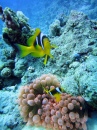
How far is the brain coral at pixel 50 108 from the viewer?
2.80m

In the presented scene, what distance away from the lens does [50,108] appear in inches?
119

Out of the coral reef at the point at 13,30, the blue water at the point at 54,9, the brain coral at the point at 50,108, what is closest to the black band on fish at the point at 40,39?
the brain coral at the point at 50,108

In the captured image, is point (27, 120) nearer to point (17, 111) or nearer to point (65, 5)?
point (17, 111)

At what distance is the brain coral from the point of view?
2.80 m

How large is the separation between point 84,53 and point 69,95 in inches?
41.5

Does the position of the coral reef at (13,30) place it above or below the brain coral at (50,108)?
above

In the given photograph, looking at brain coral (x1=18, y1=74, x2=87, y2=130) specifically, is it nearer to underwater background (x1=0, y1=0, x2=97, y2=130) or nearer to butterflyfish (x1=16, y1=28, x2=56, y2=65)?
underwater background (x1=0, y1=0, x2=97, y2=130)

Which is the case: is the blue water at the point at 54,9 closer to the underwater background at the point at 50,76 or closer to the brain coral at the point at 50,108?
the underwater background at the point at 50,76

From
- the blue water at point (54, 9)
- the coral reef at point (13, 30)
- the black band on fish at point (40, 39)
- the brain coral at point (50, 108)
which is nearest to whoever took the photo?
the black band on fish at point (40, 39)

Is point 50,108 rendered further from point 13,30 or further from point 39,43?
point 13,30

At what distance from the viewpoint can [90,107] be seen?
119 inches

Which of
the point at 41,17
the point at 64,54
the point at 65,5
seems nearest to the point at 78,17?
the point at 64,54

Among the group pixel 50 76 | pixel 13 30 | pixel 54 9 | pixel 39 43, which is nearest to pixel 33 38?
pixel 39 43

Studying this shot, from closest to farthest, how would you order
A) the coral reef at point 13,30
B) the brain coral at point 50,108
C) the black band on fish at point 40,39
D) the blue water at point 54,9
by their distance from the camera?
the black band on fish at point 40,39 < the brain coral at point 50,108 < the coral reef at point 13,30 < the blue water at point 54,9
